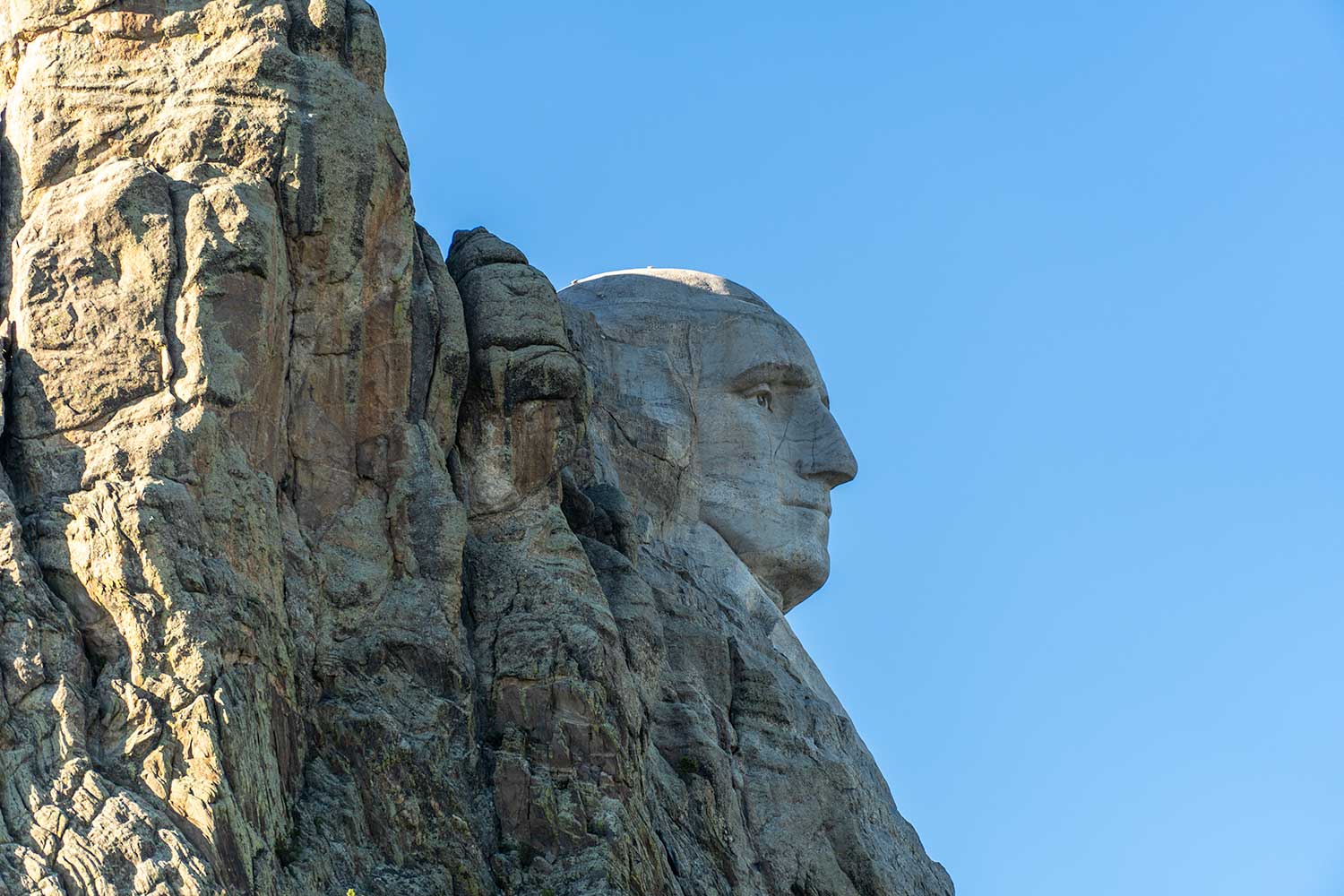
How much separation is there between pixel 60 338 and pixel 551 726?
6.06 metres

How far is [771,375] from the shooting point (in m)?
43.3

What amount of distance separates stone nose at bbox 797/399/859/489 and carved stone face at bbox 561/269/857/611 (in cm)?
1

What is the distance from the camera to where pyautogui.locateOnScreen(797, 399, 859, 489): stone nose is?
142 feet

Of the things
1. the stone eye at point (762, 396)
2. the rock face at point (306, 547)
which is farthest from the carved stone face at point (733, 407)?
the rock face at point (306, 547)

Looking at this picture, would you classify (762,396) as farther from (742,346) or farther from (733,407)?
(742,346)

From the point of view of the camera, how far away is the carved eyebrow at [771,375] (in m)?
43.1

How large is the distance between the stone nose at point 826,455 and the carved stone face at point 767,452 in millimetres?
12

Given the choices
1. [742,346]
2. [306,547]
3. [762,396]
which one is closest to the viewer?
[306,547]

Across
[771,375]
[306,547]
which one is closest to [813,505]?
[771,375]

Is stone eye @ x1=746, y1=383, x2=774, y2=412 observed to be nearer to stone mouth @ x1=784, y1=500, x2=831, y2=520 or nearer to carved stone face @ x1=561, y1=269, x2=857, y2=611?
carved stone face @ x1=561, y1=269, x2=857, y2=611

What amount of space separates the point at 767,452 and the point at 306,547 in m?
13.1

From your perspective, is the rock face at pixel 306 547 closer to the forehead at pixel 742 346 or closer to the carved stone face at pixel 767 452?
the carved stone face at pixel 767 452

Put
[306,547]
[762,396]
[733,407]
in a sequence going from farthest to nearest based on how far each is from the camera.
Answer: [762,396] → [733,407] → [306,547]

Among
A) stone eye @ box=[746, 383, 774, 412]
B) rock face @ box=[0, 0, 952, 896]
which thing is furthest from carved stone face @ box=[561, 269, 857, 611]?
rock face @ box=[0, 0, 952, 896]
